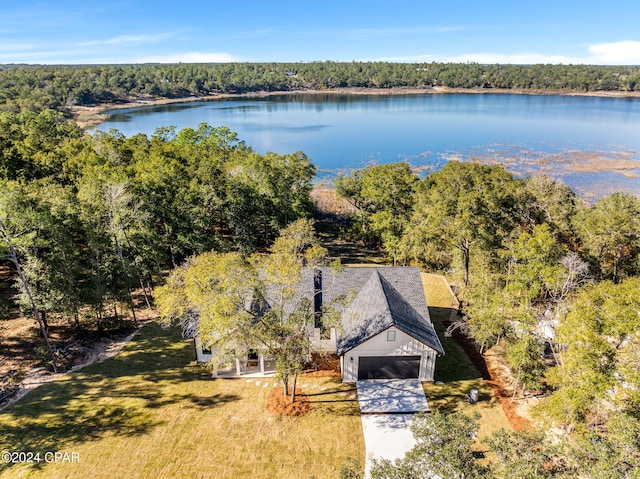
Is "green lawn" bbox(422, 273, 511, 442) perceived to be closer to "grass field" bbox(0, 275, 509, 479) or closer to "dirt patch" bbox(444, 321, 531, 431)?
"grass field" bbox(0, 275, 509, 479)

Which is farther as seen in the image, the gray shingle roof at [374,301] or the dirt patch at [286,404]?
the gray shingle roof at [374,301]

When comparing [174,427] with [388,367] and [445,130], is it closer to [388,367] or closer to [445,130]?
[388,367]

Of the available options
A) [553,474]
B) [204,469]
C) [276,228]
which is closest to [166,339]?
[204,469]

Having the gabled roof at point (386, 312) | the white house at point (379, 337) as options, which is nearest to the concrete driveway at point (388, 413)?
the white house at point (379, 337)

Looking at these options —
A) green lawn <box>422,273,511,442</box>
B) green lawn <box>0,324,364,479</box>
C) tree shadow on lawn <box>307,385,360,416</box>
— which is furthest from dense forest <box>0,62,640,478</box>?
tree shadow on lawn <box>307,385,360,416</box>

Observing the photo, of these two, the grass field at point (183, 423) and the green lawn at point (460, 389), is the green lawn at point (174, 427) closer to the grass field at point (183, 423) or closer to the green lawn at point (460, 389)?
the grass field at point (183, 423)

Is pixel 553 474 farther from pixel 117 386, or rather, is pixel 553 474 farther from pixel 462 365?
pixel 117 386
